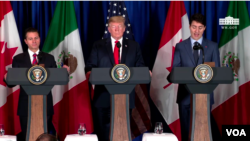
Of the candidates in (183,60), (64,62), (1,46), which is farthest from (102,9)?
(183,60)

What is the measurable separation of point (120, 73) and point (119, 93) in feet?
0.72

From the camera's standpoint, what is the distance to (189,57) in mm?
4113

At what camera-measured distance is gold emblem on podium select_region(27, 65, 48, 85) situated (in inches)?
140

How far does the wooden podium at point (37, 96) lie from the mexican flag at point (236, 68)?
9.02 feet

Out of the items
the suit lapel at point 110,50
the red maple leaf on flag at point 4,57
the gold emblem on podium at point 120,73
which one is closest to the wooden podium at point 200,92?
the gold emblem on podium at point 120,73

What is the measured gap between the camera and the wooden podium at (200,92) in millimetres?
3584

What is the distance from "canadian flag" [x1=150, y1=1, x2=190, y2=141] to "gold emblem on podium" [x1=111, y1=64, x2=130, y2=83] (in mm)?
1827

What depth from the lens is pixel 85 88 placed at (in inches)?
208

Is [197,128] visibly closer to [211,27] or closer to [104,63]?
[104,63]

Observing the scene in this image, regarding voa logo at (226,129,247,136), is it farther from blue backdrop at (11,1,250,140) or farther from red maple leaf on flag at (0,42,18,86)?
red maple leaf on flag at (0,42,18,86)

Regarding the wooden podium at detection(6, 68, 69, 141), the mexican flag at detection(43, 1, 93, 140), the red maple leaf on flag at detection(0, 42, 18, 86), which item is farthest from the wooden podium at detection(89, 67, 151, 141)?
the red maple leaf on flag at detection(0, 42, 18, 86)

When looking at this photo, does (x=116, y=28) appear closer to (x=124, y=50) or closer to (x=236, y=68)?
(x=124, y=50)

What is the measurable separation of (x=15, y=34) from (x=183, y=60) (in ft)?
7.97

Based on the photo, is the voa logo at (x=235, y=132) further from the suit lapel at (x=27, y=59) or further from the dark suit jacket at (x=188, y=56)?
the suit lapel at (x=27, y=59)
